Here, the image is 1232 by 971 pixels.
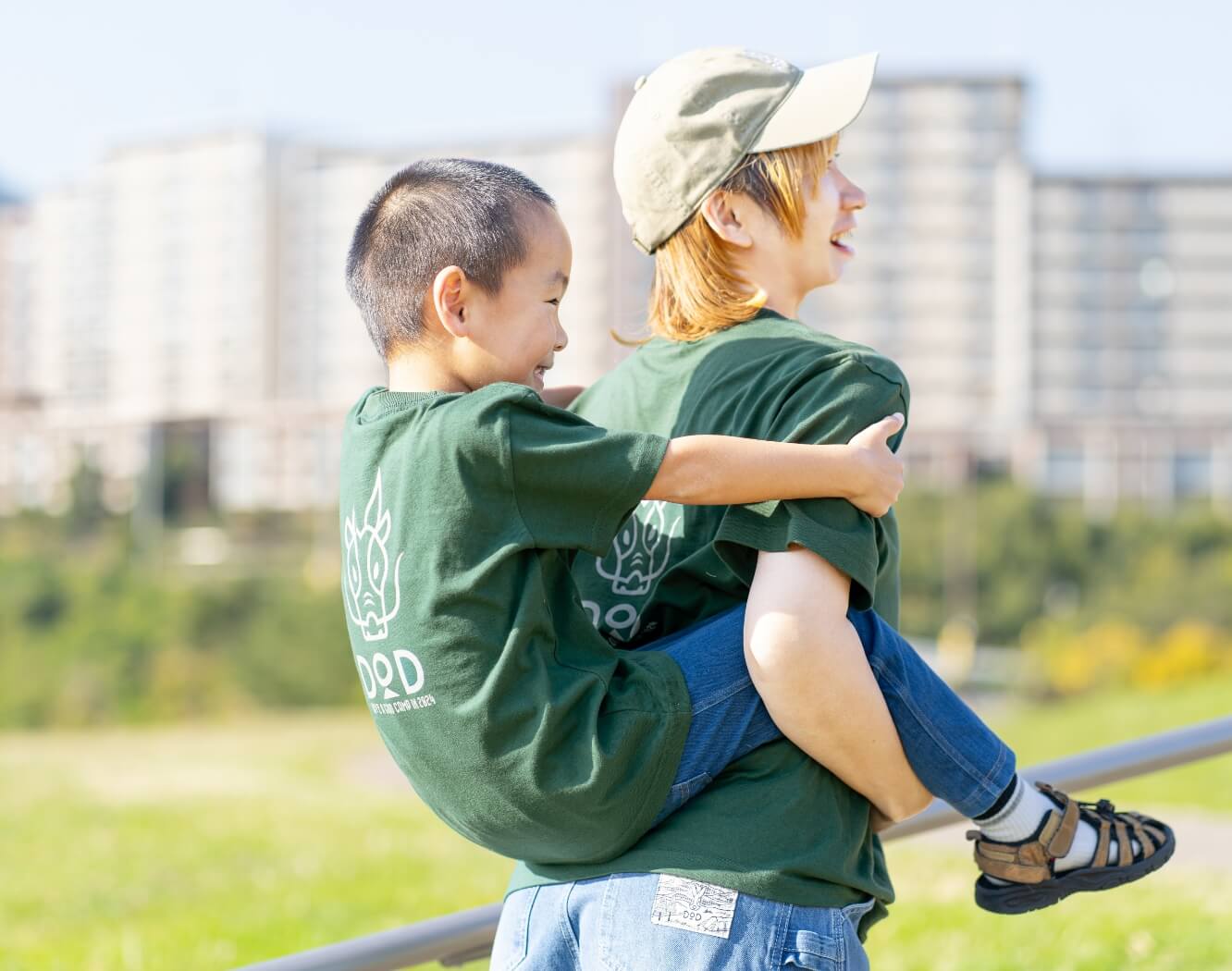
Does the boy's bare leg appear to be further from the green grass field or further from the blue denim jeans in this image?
the green grass field

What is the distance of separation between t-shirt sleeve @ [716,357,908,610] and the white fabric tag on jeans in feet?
0.82

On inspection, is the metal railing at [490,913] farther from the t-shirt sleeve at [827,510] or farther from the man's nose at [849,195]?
the man's nose at [849,195]

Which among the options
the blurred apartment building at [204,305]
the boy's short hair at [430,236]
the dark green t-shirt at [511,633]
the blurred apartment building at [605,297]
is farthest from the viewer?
the blurred apartment building at [204,305]

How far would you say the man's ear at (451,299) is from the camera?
1.23m

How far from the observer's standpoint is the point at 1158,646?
2859cm

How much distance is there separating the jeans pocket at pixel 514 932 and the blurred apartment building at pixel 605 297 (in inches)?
2010

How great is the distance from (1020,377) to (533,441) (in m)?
55.6

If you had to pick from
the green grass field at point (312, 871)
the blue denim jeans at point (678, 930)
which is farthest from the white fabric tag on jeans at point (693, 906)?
the green grass field at point (312, 871)

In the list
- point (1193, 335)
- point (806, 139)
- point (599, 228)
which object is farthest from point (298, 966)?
point (1193, 335)

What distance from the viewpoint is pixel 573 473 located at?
3.77 ft

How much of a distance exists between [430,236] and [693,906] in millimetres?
576

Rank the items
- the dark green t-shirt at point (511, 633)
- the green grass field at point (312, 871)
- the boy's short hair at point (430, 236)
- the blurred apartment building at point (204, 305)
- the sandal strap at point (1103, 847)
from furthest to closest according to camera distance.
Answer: the blurred apartment building at point (204, 305)
the green grass field at point (312, 871)
the sandal strap at point (1103, 847)
the boy's short hair at point (430, 236)
the dark green t-shirt at point (511, 633)

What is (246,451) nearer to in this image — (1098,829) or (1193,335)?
(1193,335)

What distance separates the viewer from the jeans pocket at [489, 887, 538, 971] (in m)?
1.25
